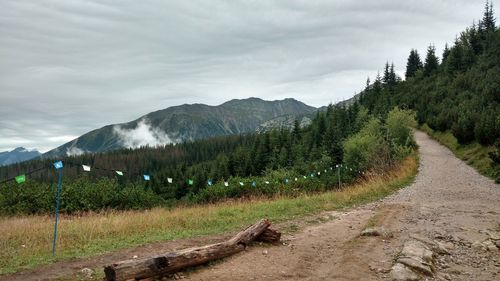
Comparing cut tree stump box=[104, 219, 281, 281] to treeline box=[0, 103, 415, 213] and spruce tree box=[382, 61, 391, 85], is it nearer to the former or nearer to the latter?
treeline box=[0, 103, 415, 213]

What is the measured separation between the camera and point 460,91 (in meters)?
66.9

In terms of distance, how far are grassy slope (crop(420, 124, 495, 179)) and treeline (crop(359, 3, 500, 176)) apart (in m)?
0.71

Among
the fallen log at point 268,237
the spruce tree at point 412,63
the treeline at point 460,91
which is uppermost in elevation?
the spruce tree at point 412,63

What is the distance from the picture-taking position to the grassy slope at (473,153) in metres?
27.9

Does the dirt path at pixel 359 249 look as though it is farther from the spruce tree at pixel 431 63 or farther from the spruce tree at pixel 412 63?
the spruce tree at pixel 412 63

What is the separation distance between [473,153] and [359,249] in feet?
99.8

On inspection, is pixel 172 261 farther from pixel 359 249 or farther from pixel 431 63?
pixel 431 63

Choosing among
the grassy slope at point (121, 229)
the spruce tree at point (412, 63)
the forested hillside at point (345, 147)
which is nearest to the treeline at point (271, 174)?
the forested hillside at point (345, 147)

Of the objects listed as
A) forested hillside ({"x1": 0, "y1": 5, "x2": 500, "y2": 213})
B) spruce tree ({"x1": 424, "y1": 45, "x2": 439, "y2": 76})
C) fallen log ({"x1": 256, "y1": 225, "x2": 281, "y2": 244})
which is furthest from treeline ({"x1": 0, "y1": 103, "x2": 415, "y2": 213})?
spruce tree ({"x1": 424, "y1": 45, "x2": 439, "y2": 76})

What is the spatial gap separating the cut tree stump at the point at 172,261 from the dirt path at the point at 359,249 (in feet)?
0.61

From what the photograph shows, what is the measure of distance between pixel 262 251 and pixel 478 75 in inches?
2813

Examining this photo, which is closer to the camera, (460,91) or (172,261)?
(172,261)

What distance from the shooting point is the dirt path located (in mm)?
7930

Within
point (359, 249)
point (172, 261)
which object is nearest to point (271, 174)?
point (359, 249)
